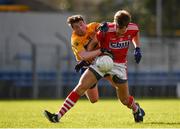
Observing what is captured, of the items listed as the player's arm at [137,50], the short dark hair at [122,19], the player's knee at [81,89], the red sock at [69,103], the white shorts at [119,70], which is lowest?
the red sock at [69,103]

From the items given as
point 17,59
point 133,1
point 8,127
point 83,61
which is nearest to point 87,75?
point 83,61

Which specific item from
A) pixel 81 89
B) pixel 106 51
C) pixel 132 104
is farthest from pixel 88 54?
pixel 132 104

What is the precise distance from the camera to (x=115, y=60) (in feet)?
53.1

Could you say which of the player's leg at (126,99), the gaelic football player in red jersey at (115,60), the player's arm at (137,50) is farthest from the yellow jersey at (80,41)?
the player's leg at (126,99)

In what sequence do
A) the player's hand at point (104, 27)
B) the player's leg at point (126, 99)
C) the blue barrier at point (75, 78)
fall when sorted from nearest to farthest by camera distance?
the player's hand at point (104, 27) → the player's leg at point (126, 99) → the blue barrier at point (75, 78)

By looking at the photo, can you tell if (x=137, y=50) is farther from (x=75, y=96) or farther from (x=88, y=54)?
(x=75, y=96)

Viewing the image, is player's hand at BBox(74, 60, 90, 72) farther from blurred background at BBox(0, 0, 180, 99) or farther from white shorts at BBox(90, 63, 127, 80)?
blurred background at BBox(0, 0, 180, 99)

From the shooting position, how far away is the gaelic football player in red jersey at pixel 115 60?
15.8 metres

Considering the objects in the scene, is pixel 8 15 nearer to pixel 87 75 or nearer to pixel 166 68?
pixel 166 68

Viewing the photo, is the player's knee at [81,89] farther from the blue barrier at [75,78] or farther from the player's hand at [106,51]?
the blue barrier at [75,78]

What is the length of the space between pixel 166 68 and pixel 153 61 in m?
0.66

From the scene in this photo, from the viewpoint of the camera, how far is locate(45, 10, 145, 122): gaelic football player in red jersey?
15805mm

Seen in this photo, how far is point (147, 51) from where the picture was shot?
37312mm

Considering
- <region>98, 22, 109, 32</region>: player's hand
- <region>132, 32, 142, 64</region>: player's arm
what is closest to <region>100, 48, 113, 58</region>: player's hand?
<region>98, 22, 109, 32</region>: player's hand
